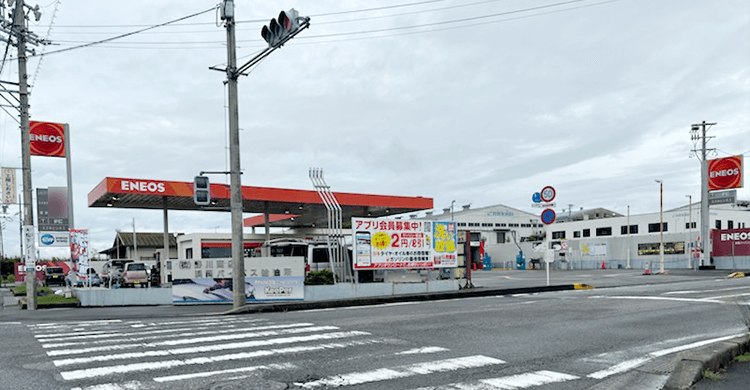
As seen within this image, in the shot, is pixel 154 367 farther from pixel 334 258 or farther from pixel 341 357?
pixel 334 258

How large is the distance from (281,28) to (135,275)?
21.8 meters

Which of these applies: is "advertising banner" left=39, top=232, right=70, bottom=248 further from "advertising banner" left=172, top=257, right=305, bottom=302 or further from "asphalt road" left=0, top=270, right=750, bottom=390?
"asphalt road" left=0, top=270, right=750, bottom=390

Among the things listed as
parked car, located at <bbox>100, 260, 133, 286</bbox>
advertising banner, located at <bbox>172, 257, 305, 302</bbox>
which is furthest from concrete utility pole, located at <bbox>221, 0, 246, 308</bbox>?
parked car, located at <bbox>100, 260, 133, 286</bbox>

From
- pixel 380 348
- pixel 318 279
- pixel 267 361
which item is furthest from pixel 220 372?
pixel 318 279

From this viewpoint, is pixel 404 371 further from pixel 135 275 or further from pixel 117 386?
pixel 135 275

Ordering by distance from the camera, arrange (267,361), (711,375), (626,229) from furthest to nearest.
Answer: (626,229)
(267,361)
(711,375)

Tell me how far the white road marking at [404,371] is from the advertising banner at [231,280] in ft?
37.1

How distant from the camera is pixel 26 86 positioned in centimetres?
2091

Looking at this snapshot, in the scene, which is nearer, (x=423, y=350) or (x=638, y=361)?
(x=638, y=361)

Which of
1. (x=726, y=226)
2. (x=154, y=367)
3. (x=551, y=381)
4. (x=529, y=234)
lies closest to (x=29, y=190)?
(x=154, y=367)

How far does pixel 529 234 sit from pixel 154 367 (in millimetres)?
82251

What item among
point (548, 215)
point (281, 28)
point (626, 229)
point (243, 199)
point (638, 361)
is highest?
point (281, 28)

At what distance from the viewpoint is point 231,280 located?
738 inches

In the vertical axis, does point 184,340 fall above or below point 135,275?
above
